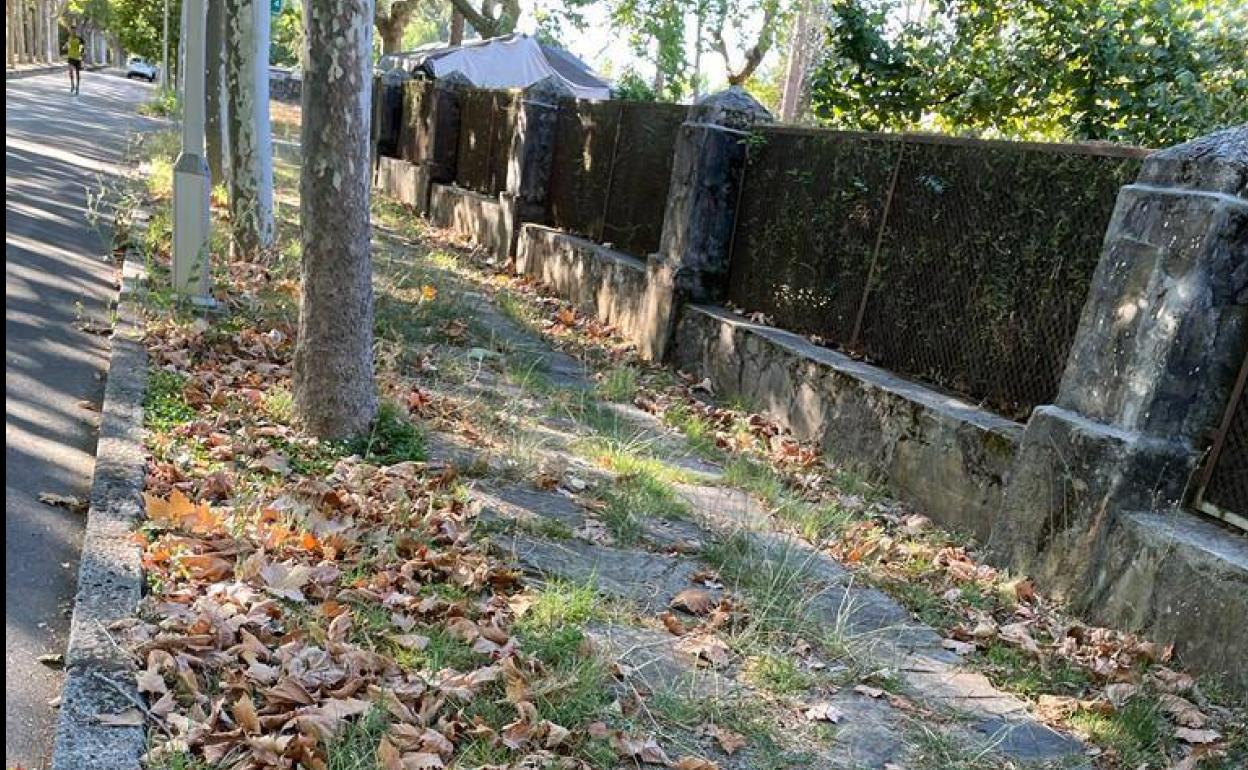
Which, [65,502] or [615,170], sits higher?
[615,170]

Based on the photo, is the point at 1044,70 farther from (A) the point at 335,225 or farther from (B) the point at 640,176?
(A) the point at 335,225

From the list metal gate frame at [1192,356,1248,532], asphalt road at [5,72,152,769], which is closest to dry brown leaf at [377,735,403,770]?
asphalt road at [5,72,152,769]

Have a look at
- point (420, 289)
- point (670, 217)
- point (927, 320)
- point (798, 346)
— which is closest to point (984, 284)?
point (927, 320)

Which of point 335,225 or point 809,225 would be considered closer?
point 335,225

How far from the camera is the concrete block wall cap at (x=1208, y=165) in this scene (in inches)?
173

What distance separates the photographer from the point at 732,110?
8523 mm

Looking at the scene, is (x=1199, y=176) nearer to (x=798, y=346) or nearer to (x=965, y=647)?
(x=965, y=647)

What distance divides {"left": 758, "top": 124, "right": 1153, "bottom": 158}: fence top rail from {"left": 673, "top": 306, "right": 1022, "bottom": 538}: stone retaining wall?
4.94 ft

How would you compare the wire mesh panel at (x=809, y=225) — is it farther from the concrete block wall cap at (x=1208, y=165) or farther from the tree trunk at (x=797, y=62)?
the tree trunk at (x=797, y=62)

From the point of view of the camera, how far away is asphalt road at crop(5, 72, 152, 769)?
10.4 feet

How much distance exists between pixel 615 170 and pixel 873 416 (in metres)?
5.47

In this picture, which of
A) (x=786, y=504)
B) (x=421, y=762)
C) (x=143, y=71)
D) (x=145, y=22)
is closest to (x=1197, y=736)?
(x=786, y=504)

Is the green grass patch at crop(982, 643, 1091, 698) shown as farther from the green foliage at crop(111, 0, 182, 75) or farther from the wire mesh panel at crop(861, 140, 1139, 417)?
the green foliage at crop(111, 0, 182, 75)

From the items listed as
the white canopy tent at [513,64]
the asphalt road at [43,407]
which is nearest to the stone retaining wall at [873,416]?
the asphalt road at [43,407]
